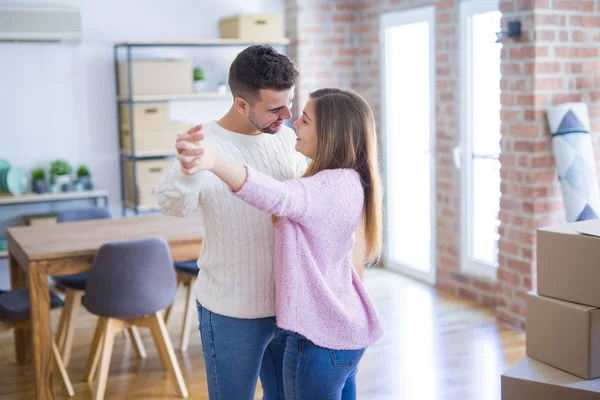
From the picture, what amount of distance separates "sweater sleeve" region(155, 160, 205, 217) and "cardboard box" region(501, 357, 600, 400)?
4.76 feet

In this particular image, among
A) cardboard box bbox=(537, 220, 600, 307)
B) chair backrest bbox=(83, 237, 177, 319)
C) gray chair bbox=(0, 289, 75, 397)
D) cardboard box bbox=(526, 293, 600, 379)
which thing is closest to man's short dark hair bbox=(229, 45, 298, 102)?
cardboard box bbox=(537, 220, 600, 307)

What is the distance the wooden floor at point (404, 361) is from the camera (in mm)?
3639

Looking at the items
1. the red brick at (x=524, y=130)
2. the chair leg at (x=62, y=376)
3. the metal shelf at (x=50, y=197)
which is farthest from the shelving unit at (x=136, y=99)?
the red brick at (x=524, y=130)

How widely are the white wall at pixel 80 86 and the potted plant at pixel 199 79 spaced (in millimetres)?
299

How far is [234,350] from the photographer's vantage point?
1.93 metres

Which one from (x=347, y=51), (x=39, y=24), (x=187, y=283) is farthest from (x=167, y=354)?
(x=347, y=51)

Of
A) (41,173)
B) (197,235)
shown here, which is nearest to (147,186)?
(41,173)

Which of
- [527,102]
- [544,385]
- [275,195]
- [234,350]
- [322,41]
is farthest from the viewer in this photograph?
[322,41]

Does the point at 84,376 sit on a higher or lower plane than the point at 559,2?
lower

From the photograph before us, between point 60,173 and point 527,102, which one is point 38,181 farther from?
point 527,102

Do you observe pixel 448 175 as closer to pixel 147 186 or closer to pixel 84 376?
pixel 147 186

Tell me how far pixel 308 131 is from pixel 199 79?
12.8ft

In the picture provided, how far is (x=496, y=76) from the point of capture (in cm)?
478

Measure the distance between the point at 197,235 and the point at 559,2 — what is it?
2286 millimetres
